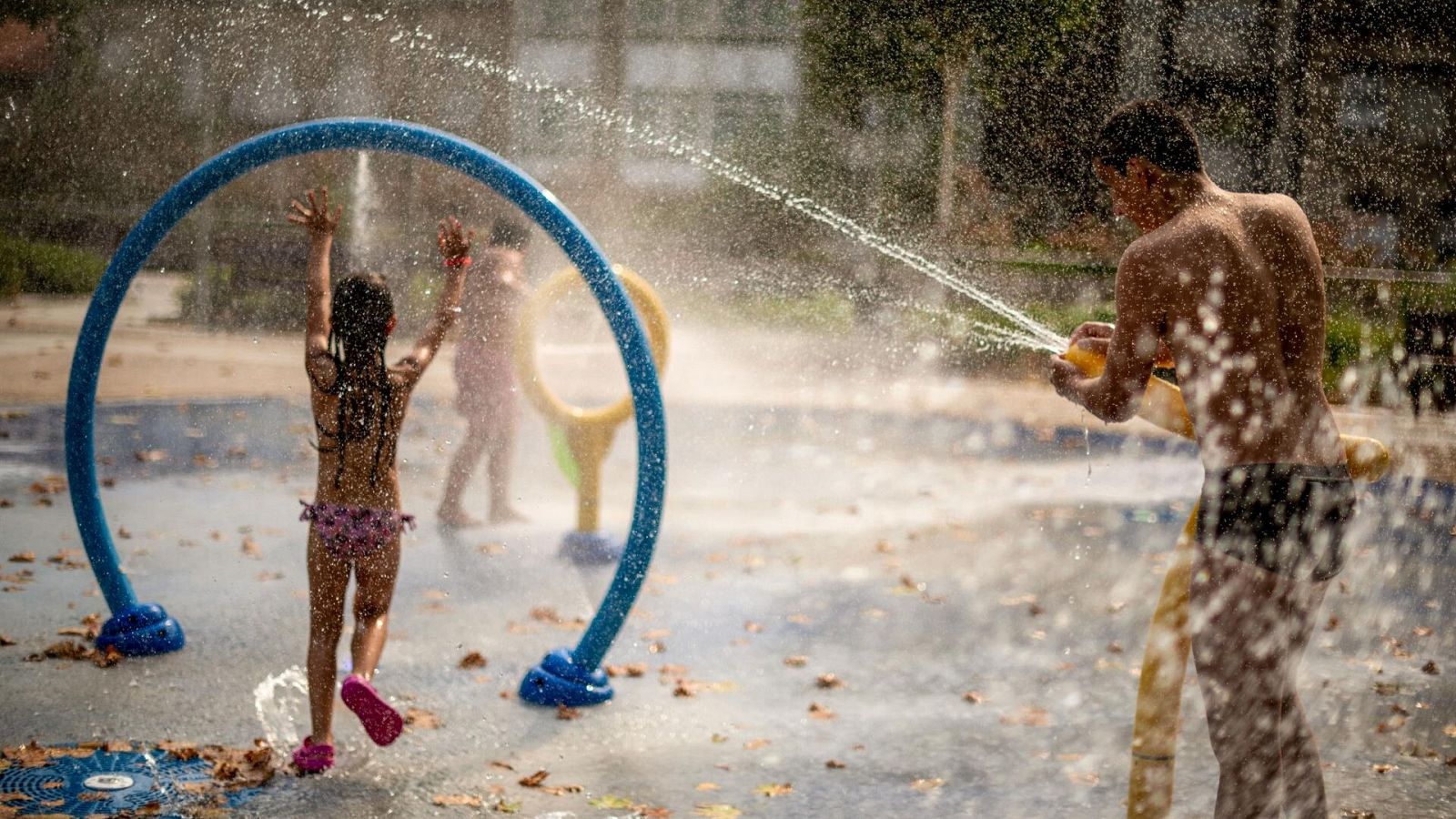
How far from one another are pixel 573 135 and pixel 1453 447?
14066 millimetres

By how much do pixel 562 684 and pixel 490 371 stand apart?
308 centimetres

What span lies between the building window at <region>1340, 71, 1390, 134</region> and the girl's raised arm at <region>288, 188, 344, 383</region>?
62.3ft

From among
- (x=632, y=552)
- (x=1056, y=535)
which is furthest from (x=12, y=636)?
(x=1056, y=535)

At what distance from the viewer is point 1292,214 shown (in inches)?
118

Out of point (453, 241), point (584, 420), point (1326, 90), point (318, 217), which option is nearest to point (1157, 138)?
point (453, 241)

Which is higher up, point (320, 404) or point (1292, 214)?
point (1292, 214)

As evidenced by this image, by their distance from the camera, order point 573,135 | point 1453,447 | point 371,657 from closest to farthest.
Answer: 1. point 371,657
2. point 1453,447
3. point 573,135

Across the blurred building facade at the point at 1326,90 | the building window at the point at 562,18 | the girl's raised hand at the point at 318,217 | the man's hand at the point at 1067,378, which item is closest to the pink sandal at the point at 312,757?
the girl's raised hand at the point at 318,217

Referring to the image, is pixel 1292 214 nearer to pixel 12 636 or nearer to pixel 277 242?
pixel 12 636

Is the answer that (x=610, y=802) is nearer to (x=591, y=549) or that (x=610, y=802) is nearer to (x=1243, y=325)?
(x=1243, y=325)

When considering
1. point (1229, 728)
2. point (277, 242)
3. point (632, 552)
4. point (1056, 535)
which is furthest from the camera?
point (277, 242)

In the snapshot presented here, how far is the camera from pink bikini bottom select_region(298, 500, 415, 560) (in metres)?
3.89

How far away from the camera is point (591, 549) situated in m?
6.79

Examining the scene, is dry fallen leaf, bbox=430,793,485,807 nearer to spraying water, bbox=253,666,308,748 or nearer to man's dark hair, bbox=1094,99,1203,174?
spraying water, bbox=253,666,308,748
